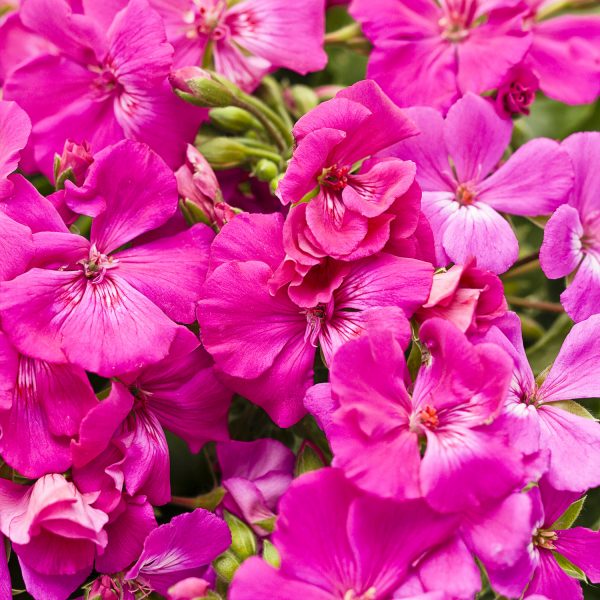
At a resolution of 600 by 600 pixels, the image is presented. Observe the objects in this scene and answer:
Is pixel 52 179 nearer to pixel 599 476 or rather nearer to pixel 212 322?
pixel 212 322

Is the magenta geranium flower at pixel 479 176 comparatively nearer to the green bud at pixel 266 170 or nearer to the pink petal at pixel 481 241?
the pink petal at pixel 481 241

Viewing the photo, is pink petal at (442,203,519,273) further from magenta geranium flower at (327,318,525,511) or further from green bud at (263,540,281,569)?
green bud at (263,540,281,569)

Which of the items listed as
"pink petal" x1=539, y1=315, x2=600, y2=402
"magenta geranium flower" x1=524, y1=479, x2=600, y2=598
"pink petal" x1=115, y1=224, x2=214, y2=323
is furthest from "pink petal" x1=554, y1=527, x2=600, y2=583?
"pink petal" x1=115, y1=224, x2=214, y2=323

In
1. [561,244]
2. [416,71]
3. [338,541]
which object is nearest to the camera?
[338,541]

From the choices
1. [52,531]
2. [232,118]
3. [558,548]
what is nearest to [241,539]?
[52,531]

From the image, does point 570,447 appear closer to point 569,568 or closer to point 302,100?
point 569,568
